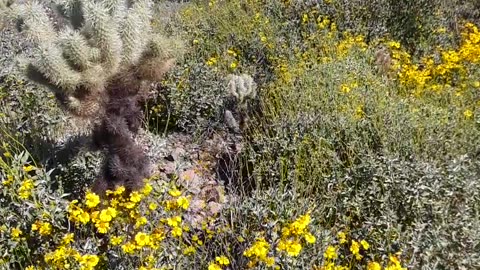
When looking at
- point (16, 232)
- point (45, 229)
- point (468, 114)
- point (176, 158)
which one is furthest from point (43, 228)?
point (468, 114)

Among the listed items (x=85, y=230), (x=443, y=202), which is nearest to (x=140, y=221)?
(x=85, y=230)

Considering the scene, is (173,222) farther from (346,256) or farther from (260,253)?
(346,256)

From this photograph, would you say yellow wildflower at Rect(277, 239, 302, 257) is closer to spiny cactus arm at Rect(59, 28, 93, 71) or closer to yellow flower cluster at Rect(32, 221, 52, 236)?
yellow flower cluster at Rect(32, 221, 52, 236)

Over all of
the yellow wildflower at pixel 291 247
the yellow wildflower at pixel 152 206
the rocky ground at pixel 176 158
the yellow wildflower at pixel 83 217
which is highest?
the yellow wildflower at pixel 291 247

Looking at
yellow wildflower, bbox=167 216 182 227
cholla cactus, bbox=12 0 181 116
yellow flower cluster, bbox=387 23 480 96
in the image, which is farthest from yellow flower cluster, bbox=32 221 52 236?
yellow flower cluster, bbox=387 23 480 96

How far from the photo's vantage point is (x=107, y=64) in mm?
2844

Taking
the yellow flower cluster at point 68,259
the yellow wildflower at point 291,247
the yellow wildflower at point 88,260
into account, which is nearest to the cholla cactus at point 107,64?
the yellow flower cluster at point 68,259

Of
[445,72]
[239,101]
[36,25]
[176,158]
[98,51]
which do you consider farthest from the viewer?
[445,72]

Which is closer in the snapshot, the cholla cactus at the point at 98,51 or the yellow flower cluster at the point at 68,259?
the yellow flower cluster at the point at 68,259

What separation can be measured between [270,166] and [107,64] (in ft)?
3.60

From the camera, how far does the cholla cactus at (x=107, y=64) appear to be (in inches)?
110

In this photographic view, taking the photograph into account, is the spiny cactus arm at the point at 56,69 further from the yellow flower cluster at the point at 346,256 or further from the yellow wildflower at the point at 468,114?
the yellow wildflower at the point at 468,114

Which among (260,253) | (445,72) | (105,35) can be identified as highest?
(105,35)

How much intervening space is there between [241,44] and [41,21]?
244 cm
